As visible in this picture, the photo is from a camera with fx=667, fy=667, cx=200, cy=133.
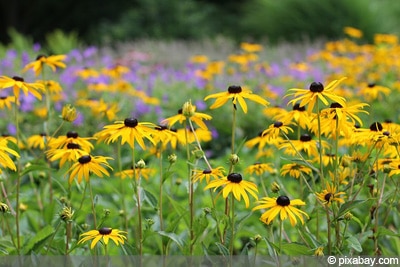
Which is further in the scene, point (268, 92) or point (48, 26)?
point (48, 26)

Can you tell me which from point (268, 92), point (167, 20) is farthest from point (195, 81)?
point (167, 20)

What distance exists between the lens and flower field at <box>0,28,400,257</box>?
173 cm

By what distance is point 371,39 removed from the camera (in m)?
9.88

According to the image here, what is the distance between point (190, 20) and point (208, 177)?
10.9 meters

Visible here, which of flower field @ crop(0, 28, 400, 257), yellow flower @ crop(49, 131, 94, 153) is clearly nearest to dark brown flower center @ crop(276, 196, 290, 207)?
flower field @ crop(0, 28, 400, 257)

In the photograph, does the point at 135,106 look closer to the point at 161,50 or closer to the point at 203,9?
the point at 161,50

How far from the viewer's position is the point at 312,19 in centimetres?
1042

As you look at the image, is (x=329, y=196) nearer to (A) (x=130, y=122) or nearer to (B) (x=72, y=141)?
(A) (x=130, y=122)

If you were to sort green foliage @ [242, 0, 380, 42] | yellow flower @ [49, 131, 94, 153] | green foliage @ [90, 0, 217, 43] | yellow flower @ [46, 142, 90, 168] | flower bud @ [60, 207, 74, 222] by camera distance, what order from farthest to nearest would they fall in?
green foliage @ [90, 0, 217, 43]
green foliage @ [242, 0, 380, 42]
yellow flower @ [49, 131, 94, 153]
yellow flower @ [46, 142, 90, 168]
flower bud @ [60, 207, 74, 222]

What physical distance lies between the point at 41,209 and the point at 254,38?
371 inches

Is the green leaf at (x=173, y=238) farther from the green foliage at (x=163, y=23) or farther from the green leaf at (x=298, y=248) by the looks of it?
the green foliage at (x=163, y=23)

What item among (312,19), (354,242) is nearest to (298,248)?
(354,242)

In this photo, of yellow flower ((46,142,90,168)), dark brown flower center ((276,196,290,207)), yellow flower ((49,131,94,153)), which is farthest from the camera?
yellow flower ((49,131,94,153))

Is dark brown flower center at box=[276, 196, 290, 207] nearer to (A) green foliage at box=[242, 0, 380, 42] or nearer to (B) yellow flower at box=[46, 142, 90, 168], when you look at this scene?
(B) yellow flower at box=[46, 142, 90, 168]
